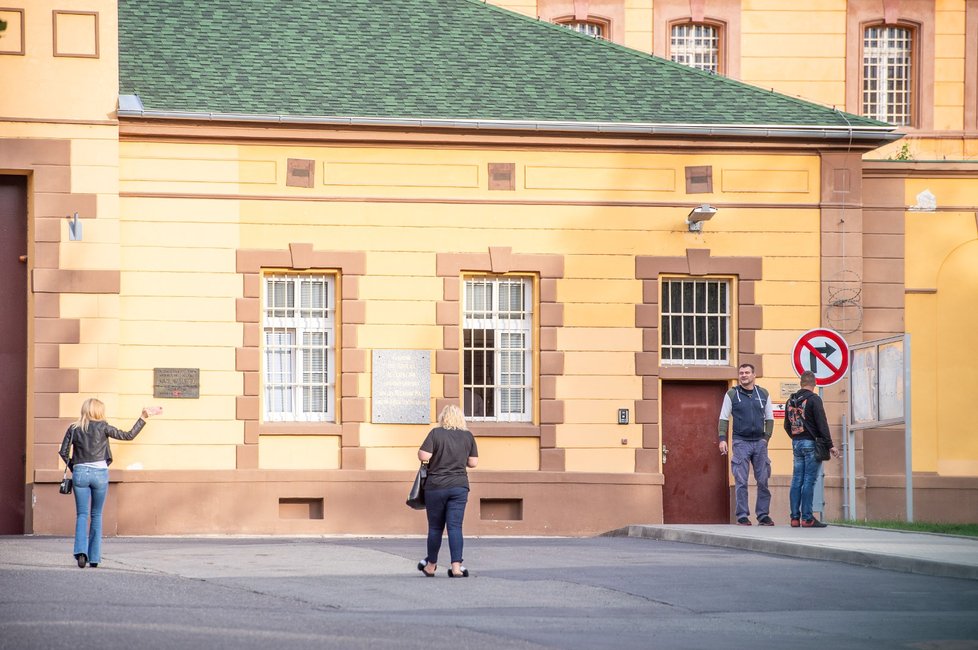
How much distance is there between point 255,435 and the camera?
22359 mm

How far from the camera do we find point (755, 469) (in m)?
21.4

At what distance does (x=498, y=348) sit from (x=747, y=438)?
12.9 ft

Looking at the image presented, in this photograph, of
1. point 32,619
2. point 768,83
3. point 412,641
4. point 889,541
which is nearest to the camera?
point 412,641

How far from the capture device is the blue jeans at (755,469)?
840 inches

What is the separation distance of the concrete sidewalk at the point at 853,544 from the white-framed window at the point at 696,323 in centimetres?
313

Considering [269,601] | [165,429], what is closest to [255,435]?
[165,429]

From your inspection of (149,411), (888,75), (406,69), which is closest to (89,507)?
(149,411)

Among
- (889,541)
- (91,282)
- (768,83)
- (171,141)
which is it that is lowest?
(889,541)

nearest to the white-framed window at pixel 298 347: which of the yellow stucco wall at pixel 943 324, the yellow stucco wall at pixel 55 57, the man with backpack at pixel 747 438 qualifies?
the yellow stucco wall at pixel 55 57

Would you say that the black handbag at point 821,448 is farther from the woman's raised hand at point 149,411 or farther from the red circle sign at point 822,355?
the woman's raised hand at point 149,411

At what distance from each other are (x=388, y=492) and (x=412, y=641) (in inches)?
484

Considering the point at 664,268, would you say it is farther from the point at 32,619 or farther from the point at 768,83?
the point at 32,619

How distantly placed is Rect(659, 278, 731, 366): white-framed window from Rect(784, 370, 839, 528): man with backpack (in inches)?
122

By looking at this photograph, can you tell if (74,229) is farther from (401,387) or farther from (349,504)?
(349,504)
